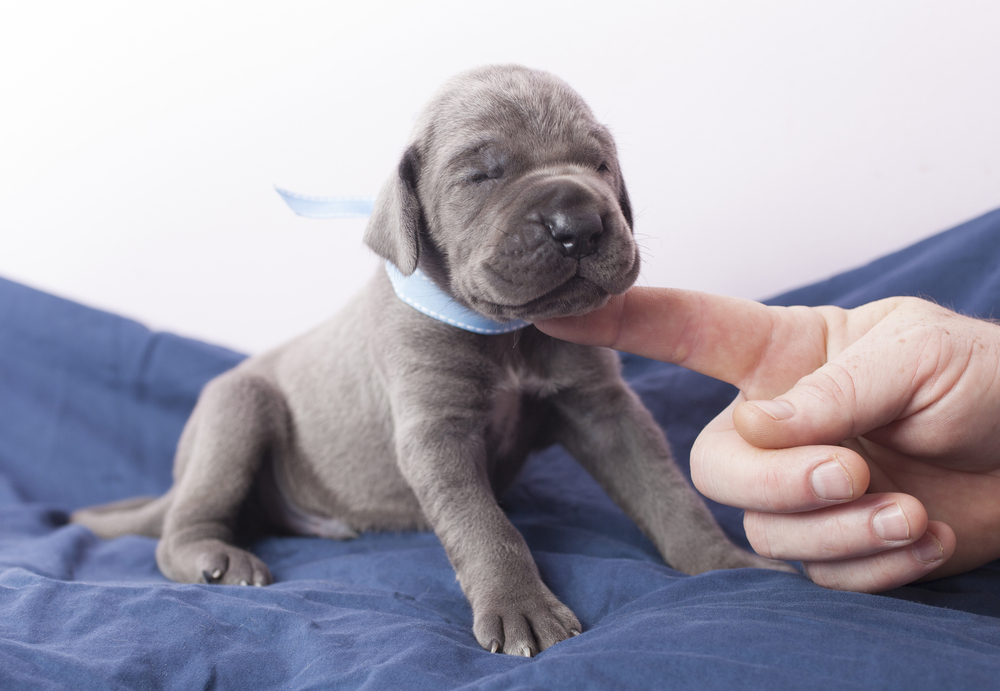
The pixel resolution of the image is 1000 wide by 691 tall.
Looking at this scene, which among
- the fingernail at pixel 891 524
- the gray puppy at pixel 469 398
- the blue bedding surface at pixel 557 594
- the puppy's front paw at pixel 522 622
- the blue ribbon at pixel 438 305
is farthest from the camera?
the blue ribbon at pixel 438 305

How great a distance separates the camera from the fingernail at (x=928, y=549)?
4.97 feet

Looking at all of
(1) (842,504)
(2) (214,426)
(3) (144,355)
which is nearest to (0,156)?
(3) (144,355)

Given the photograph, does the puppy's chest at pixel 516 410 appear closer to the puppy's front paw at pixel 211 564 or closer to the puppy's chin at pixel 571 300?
the puppy's chin at pixel 571 300

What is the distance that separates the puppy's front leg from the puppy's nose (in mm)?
793

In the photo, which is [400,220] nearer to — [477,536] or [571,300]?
[571,300]

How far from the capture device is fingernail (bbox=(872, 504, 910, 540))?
1.40m

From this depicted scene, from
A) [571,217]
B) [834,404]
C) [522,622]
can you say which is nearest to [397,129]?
[571,217]

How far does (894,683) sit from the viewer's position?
1.18 metres

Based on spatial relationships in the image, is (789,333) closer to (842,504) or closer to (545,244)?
(842,504)

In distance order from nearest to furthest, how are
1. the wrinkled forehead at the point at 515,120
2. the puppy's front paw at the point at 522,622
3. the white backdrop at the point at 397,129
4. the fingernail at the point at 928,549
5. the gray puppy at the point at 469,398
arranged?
the fingernail at the point at 928,549 → the puppy's front paw at the point at 522,622 → the gray puppy at the point at 469,398 → the wrinkled forehead at the point at 515,120 → the white backdrop at the point at 397,129

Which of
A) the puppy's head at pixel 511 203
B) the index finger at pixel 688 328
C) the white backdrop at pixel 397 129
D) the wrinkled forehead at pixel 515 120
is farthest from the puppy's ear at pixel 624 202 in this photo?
the white backdrop at pixel 397 129

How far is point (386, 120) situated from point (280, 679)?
117 inches

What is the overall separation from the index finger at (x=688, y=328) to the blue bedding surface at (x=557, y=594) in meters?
0.56

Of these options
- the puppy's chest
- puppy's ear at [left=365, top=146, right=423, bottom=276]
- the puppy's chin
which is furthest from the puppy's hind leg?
the puppy's chin
